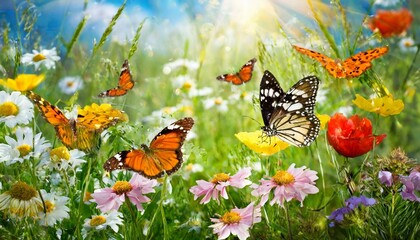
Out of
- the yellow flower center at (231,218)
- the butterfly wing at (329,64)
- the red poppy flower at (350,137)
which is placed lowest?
the yellow flower center at (231,218)

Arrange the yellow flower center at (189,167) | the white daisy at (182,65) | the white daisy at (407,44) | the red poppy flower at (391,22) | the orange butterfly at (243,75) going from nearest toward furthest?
the orange butterfly at (243,75) → the yellow flower center at (189,167) → the red poppy flower at (391,22) → the white daisy at (182,65) → the white daisy at (407,44)

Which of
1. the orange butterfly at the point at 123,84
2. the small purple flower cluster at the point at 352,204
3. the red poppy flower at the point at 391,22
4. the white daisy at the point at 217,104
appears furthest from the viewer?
the white daisy at the point at 217,104

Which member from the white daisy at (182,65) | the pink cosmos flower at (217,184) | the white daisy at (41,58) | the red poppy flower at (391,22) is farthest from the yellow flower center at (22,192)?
the white daisy at (182,65)

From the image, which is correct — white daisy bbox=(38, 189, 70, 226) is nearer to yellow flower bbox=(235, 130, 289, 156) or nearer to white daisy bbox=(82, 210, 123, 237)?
white daisy bbox=(82, 210, 123, 237)

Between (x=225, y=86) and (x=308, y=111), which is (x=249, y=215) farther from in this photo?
(x=225, y=86)

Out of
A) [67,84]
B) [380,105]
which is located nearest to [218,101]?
[67,84]

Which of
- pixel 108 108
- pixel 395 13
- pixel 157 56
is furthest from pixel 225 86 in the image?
pixel 108 108

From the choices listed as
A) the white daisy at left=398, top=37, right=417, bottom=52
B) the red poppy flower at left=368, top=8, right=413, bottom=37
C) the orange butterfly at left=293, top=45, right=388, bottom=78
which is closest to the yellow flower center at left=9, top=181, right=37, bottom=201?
the orange butterfly at left=293, top=45, right=388, bottom=78

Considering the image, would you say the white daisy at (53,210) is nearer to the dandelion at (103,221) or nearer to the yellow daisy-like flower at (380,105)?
the dandelion at (103,221)
